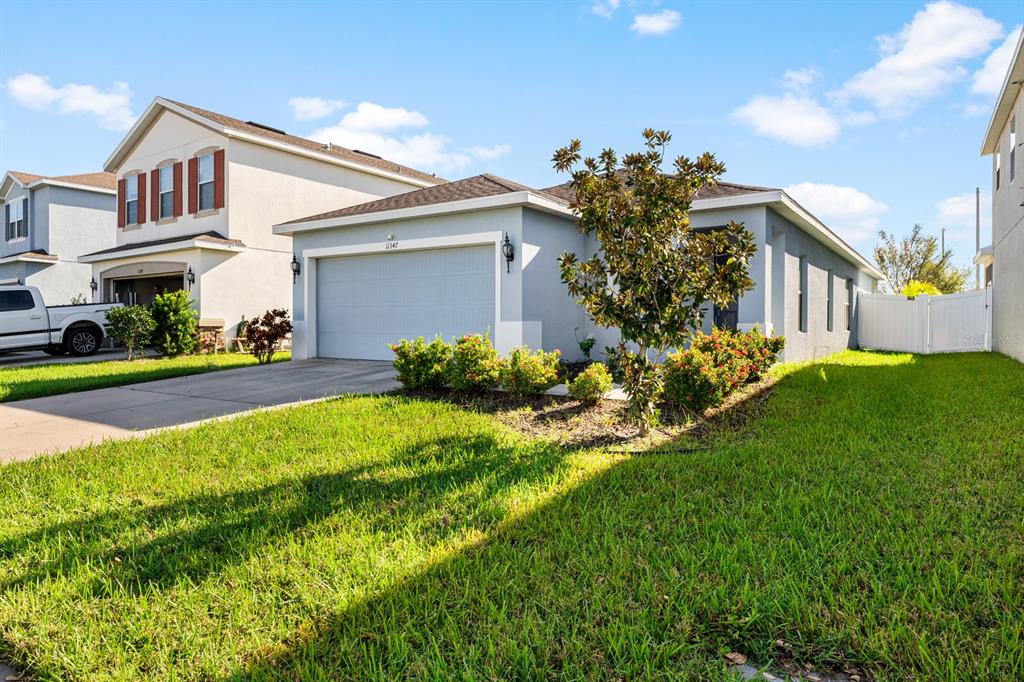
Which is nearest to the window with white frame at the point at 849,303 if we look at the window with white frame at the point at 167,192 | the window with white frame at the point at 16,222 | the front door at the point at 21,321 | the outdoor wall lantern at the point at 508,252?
the outdoor wall lantern at the point at 508,252

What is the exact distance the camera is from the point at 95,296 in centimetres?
1989

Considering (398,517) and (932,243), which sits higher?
(932,243)

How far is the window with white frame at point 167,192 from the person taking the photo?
60.1 ft

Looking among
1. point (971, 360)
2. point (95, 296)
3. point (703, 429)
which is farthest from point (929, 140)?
point (95, 296)

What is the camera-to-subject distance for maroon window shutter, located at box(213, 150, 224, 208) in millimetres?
16688

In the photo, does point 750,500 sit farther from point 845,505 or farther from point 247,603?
point 247,603

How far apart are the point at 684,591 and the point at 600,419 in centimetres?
418

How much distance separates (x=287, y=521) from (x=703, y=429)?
175 inches

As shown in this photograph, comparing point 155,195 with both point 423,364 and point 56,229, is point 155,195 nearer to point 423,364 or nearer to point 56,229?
point 56,229

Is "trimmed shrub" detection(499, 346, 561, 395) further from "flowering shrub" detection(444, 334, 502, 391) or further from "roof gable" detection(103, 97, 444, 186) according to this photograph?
"roof gable" detection(103, 97, 444, 186)

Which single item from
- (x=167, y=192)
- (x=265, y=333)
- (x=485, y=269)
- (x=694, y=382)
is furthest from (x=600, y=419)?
(x=167, y=192)

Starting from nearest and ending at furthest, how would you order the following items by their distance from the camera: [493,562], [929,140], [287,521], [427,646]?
[427,646]
[493,562]
[287,521]
[929,140]

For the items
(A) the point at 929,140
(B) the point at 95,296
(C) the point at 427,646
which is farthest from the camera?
(B) the point at 95,296

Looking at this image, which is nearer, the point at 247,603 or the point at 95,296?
the point at 247,603
